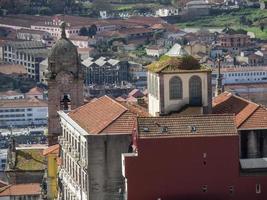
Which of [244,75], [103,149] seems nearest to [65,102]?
[103,149]

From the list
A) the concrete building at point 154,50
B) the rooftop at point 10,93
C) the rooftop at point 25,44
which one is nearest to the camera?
the rooftop at point 10,93

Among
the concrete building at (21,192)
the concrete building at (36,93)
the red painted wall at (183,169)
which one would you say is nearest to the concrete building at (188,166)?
the red painted wall at (183,169)

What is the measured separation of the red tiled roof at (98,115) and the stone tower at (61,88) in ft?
32.3

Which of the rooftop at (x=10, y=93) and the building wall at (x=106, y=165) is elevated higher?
the building wall at (x=106, y=165)

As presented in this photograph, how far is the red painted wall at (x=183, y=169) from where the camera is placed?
39.6 m

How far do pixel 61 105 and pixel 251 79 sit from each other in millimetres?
82248

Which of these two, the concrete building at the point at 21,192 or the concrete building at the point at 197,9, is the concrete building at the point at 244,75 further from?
the concrete building at the point at 21,192

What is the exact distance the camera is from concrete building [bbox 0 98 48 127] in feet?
386

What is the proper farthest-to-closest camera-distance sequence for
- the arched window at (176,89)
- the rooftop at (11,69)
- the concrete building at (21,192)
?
1. the rooftop at (11,69)
2. the concrete building at (21,192)
3. the arched window at (176,89)

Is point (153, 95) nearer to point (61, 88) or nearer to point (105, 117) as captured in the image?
point (105, 117)

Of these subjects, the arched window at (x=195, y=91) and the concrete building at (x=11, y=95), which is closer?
the arched window at (x=195, y=91)

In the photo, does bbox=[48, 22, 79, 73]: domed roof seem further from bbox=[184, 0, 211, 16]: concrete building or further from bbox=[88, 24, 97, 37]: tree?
bbox=[184, 0, 211, 16]: concrete building

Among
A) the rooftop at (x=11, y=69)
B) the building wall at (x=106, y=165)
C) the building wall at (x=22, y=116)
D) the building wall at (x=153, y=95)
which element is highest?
the building wall at (x=153, y=95)

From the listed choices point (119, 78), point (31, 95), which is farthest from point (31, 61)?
point (31, 95)
